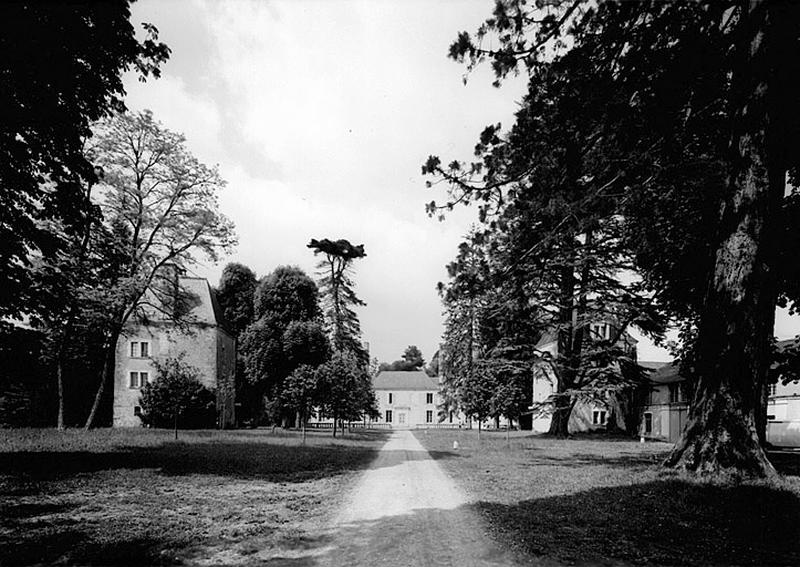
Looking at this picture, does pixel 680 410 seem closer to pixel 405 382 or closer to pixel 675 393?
pixel 675 393

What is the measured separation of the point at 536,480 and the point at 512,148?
7540 millimetres

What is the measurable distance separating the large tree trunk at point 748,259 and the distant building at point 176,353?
32297mm

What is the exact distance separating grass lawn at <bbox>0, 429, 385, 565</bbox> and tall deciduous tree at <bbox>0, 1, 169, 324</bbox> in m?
4.79

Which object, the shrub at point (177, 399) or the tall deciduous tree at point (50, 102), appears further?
the shrub at point (177, 399)

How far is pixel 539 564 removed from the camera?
5.50 metres

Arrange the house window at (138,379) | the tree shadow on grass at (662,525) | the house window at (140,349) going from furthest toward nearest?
the house window at (140,349), the house window at (138,379), the tree shadow on grass at (662,525)

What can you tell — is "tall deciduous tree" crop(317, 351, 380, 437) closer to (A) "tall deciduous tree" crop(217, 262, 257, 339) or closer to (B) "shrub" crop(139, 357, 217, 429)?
(B) "shrub" crop(139, 357, 217, 429)

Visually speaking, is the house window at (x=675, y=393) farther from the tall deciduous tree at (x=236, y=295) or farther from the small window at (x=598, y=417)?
the tall deciduous tree at (x=236, y=295)

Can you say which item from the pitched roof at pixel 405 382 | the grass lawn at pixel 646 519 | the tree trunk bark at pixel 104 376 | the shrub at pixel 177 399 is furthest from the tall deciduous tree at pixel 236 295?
the grass lawn at pixel 646 519

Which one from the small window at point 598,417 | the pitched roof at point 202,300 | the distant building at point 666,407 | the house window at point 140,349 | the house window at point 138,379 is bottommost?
the small window at point 598,417

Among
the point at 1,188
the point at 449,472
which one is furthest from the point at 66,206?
the point at 449,472

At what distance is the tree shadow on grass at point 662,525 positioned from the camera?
5.86 m

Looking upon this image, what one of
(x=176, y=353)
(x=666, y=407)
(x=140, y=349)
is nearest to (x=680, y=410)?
(x=666, y=407)

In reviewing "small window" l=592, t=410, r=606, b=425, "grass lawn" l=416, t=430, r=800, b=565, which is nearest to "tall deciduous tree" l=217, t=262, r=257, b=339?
"small window" l=592, t=410, r=606, b=425
